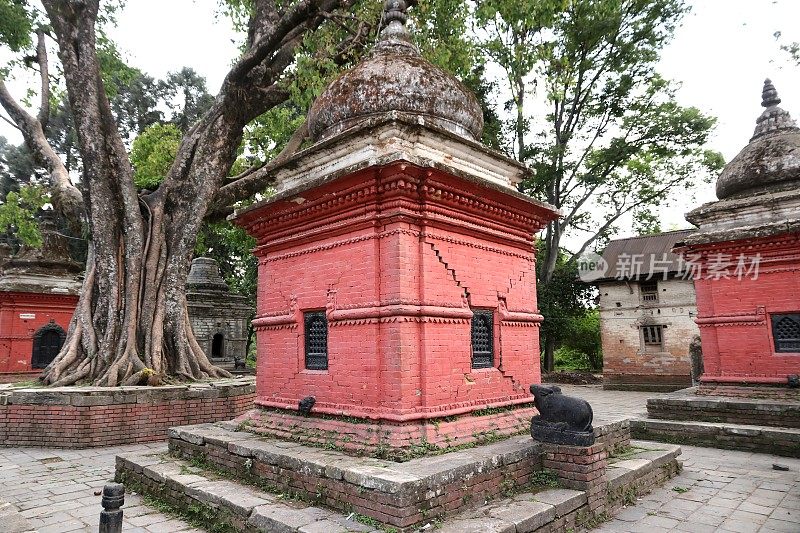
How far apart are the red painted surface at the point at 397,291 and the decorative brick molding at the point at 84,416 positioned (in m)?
3.94

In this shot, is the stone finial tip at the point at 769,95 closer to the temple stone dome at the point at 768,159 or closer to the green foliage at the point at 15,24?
the temple stone dome at the point at 768,159

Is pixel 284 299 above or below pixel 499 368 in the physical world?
above

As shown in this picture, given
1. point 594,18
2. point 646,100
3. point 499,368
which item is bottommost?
point 499,368

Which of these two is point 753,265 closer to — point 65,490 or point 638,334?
point 65,490

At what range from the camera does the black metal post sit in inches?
134

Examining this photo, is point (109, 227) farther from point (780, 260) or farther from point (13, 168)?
point (13, 168)

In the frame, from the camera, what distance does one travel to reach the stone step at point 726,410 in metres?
7.95

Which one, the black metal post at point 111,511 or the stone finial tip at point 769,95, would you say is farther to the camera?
the stone finial tip at point 769,95

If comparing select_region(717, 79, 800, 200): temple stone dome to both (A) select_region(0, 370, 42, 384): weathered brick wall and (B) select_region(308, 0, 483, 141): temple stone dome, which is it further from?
(A) select_region(0, 370, 42, 384): weathered brick wall

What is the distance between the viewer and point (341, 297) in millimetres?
5312

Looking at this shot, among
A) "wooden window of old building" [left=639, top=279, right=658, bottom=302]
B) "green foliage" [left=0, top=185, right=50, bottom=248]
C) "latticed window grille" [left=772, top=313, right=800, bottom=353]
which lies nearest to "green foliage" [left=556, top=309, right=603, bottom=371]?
"wooden window of old building" [left=639, top=279, right=658, bottom=302]

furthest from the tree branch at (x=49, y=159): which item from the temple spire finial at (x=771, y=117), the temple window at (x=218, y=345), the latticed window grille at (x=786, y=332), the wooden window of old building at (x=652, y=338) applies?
the wooden window of old building at (x=652, y=338)

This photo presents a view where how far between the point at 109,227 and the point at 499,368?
27.7 feet

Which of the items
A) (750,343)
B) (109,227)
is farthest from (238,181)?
(750,343)
